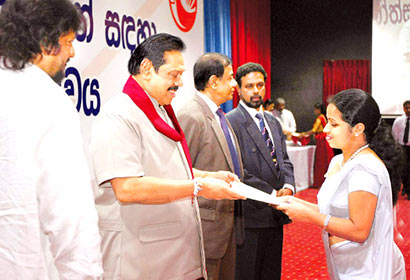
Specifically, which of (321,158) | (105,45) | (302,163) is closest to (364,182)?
(105,45)

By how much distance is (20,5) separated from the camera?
4.08 ft

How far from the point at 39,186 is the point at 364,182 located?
4.15ft

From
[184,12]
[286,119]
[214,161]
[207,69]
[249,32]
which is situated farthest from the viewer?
[286,119]

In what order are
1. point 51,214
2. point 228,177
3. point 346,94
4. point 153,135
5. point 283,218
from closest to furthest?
point 51,214, point 153,135, point 346,94, point 228,177, point 283,218

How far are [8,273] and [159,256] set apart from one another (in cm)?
69

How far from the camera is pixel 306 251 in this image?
192 inches

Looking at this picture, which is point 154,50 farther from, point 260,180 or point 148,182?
point 260,180

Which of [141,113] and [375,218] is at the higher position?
[141,113]

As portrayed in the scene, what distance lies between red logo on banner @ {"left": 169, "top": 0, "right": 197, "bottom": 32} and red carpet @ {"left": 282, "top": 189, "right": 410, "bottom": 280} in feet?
9.34

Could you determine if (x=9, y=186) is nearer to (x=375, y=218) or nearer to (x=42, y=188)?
(x=42, y=188)

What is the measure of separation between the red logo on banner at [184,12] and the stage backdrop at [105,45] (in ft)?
0.48

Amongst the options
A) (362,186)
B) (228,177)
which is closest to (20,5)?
(228,177)

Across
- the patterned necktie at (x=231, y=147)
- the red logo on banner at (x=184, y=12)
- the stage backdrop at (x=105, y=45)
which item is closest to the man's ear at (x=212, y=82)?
the patterned necktie at (x=231, y=147)

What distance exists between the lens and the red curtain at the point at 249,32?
26.8 feet
